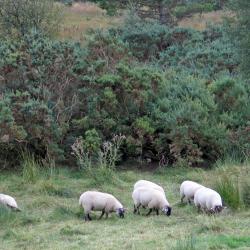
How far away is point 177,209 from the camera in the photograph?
12.0 metres

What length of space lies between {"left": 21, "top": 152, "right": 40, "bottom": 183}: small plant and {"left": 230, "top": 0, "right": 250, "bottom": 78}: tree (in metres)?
5.50

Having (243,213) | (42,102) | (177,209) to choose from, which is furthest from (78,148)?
(243,213)

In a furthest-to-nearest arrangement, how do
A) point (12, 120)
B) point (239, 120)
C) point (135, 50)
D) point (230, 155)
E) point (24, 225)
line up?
point (135, 50) → point (239, 120) → point (230, 155) → point (12, 120) → point (24, 225)

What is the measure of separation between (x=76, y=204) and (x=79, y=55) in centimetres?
596

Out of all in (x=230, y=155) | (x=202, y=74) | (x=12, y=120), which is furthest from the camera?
(x=202, y=74)

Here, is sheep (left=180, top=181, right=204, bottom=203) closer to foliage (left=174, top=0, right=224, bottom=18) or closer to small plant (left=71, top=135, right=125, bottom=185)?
small plant (left=71, top=135, right=125, bottom=185)

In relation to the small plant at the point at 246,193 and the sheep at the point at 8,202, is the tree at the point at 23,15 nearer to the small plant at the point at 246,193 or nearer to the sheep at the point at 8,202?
the sheep at the point at 8,202

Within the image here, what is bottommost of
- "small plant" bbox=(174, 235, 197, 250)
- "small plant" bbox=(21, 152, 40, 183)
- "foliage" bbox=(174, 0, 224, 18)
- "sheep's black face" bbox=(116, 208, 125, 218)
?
"small plant" bbox=(21, 152, 40, 183)

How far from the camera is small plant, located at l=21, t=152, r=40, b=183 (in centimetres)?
1430

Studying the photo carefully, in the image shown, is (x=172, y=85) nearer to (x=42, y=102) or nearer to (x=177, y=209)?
(x=42, y=102)

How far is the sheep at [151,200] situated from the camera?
37.3ft

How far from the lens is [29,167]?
47.9 ft

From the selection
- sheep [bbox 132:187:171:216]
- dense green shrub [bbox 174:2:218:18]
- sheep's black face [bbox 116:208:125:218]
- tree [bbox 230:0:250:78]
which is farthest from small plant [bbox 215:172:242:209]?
dense green shrub [bbox 174:2:218:18]

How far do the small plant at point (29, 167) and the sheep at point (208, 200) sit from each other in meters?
4.04
